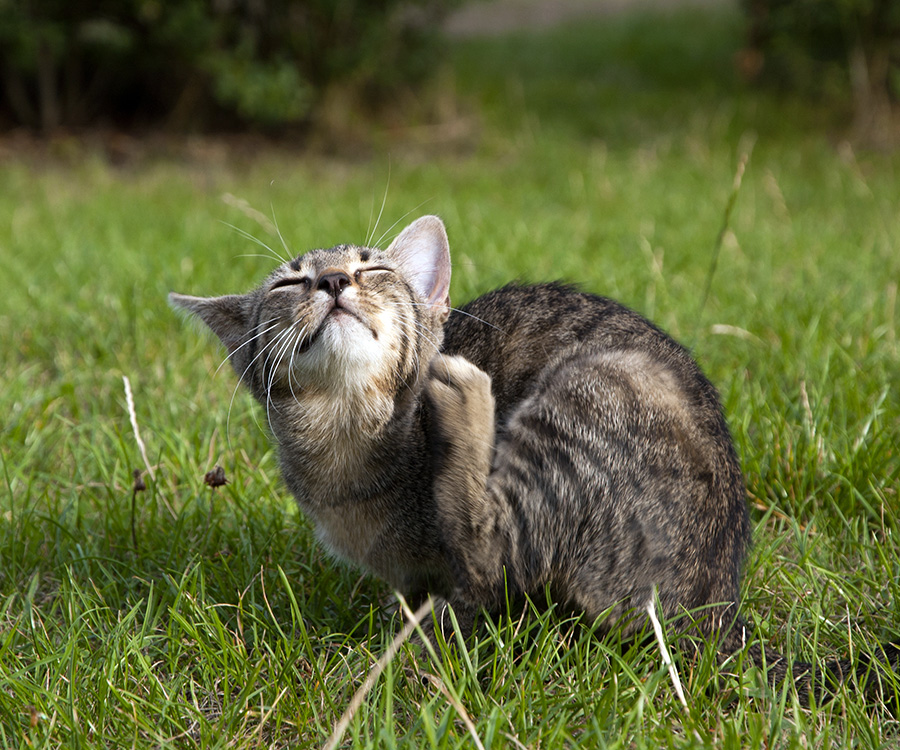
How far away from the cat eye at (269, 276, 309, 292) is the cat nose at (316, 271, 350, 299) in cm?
14

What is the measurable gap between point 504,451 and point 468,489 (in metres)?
0.14

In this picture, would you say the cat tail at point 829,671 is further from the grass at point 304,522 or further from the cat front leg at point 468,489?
the cat front leg at point 468,489

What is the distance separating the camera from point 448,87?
10.4 meters

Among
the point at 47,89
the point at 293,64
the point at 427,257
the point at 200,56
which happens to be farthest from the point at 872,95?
the point at 47,89

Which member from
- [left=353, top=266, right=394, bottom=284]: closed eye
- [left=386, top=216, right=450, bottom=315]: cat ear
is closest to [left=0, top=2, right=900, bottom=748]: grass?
[left=386, top=216, right=450, bottom=315]: cat ear

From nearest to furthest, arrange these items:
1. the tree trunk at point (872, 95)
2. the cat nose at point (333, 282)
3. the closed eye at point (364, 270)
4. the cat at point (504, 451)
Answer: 1. the cat at point (504, 451)
2. the cat nose at point (333, 282)
3. the closed eye at point (364, 270)
4. the tree trunk at point (872, 95)

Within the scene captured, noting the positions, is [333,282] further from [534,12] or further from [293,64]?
[534,12]

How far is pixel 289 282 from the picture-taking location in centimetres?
254

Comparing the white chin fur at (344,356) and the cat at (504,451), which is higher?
the white chin fur at (344,356)

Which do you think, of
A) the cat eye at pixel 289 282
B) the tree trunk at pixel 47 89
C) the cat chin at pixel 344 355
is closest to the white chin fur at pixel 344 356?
the cat chin at pixel 344 355

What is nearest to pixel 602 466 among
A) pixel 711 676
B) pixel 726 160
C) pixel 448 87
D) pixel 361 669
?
pixel 711 676

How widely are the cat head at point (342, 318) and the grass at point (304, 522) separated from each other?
24 centimetres

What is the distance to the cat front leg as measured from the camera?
2141 millimetres

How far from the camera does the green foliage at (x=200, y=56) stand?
8742 mm
